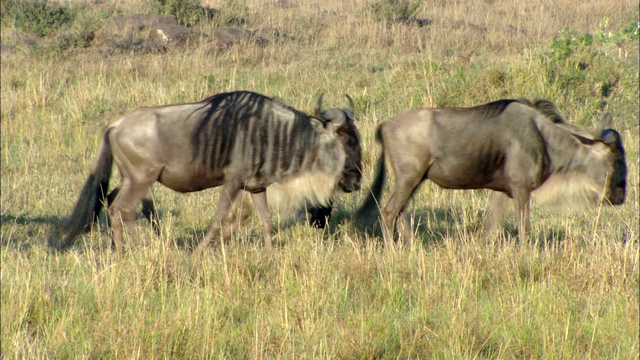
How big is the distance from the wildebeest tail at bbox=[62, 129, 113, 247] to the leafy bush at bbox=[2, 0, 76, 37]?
9.23 meters

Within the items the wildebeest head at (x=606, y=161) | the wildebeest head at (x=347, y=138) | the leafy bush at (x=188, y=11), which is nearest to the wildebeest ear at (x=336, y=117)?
the wildebeest head at (x=347, y=138)

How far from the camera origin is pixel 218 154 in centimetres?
498

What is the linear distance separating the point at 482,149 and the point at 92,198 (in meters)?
2.58

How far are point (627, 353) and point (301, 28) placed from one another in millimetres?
11228

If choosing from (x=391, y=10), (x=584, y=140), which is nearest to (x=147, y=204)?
(x=584, y=140)

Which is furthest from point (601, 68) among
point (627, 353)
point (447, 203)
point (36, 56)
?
point (36, 56)

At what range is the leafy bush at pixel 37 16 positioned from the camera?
13.6m

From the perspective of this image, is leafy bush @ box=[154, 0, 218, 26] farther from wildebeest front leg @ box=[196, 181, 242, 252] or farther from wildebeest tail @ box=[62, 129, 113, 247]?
wildebeest front leg @ box=[196, 181, 242, 252]

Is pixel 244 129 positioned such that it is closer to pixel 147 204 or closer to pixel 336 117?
pixel 336 117

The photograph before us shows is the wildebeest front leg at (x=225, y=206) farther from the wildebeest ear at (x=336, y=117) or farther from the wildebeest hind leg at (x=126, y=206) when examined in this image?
the wildebeest ear at (x=336, y=117)

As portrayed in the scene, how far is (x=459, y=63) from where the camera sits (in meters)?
10.5

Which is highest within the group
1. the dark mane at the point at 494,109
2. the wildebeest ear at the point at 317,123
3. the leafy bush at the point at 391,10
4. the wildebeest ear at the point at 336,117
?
the dark mane at the point at 494,109

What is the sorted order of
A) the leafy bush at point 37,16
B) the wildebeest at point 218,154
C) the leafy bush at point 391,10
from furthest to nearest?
1. the leafy bush at point 391,10
2. the leafy bush at point 37,16
3. the wildebeest at point 218,154

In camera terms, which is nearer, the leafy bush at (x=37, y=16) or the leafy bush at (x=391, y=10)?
the leafy bush at (x=37, y=16)
